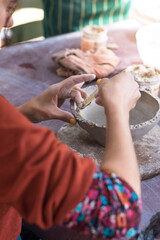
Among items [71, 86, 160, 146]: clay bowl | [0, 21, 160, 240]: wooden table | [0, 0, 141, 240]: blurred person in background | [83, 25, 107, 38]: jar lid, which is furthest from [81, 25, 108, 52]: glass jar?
[0, 0, 141, 240]: blurred person in background

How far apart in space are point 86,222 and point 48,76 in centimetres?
114

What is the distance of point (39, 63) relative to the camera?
1805 millimetres

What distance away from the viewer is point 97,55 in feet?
5.49

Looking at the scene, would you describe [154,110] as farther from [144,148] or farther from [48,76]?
[48,76]

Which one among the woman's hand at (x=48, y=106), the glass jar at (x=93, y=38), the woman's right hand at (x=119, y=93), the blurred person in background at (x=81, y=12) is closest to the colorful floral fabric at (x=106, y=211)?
the woman's right hand at (x=119, y=93)

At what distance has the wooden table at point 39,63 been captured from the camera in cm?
152

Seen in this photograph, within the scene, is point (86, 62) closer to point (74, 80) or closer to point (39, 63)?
point (39, 63)

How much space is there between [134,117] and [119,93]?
374 mm

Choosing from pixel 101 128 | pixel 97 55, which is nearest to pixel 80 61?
pixel 97 55

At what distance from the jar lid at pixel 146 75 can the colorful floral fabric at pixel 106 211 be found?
717mm

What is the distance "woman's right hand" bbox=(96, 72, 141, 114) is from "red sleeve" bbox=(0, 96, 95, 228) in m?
0.26

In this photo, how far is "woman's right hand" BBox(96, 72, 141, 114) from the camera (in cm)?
84

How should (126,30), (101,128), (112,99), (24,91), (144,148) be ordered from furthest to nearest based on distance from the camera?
1. (126,30)
2. (24,91)
3. (144,148)
4. (101,128)
5. (112,99)

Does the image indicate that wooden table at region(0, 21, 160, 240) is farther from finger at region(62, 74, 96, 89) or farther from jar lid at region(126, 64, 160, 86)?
jar lid at region(126, 64, 160, 86)
